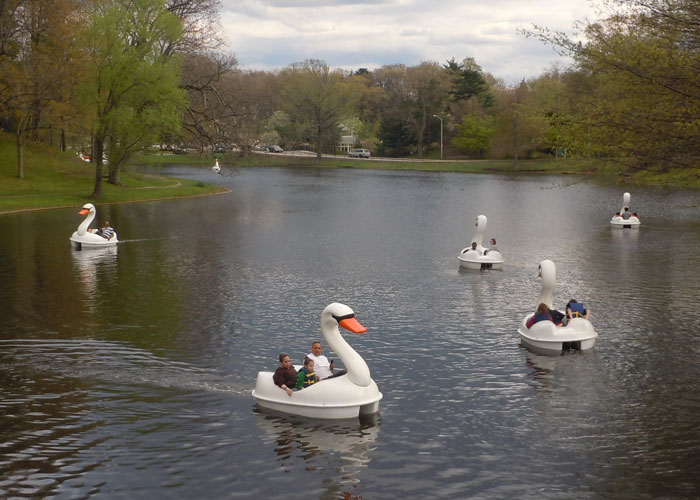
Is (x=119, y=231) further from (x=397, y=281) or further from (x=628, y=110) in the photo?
(x=628, y=110)

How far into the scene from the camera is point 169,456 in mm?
16672

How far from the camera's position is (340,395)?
18359mm

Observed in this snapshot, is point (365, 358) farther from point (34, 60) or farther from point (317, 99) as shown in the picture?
point (317, 99)

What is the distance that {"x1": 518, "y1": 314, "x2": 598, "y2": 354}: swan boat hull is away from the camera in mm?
23953

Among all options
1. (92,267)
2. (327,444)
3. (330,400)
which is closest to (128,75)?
(92,267)

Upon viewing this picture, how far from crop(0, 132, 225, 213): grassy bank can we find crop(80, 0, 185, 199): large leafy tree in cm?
371

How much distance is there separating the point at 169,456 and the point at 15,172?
62970 mm

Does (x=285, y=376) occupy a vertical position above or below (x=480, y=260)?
below

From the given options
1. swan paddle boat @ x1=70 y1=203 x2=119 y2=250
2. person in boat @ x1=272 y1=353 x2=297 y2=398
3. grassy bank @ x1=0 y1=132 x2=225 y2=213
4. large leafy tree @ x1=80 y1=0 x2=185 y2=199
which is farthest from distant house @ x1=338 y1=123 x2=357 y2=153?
person in boat @ x1=272 y1=353 x2=297 y2=398

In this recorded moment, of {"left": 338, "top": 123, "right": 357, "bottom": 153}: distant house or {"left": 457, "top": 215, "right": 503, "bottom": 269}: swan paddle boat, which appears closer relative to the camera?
{"left": 457, "top": 215, "right": 503, "bottom": 269}: swan paddle boat

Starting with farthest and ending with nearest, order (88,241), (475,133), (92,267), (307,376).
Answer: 1. (475,133)
2. (88,241)
3. (92,267)
4. (307,376)

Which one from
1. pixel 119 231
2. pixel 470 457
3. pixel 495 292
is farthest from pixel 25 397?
pixel 119 231

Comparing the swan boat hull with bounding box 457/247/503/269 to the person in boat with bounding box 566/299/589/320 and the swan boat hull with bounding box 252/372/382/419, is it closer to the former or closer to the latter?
the person in boat with bounding box 566/299/589/320

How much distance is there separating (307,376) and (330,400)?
1.05 meters
